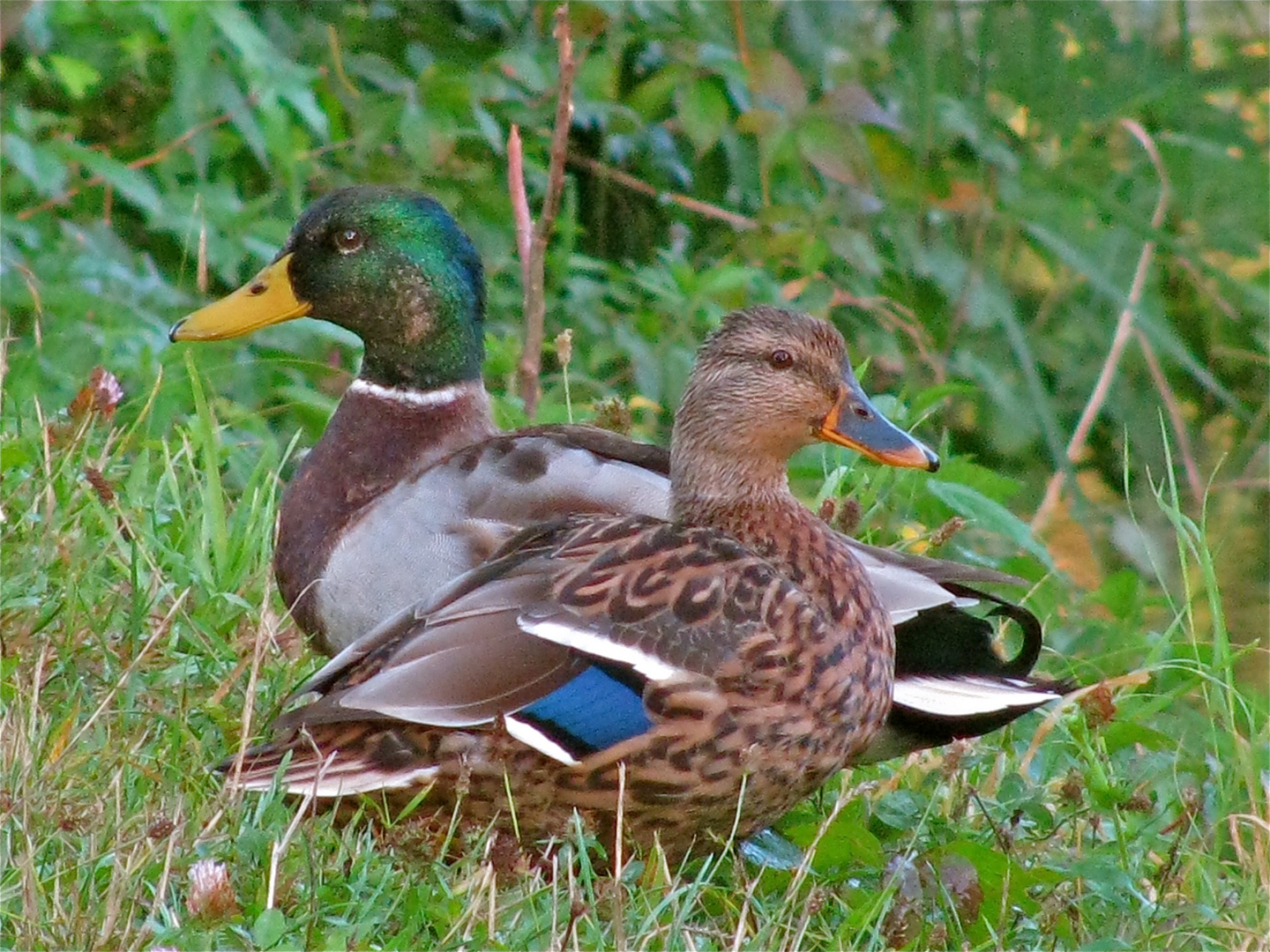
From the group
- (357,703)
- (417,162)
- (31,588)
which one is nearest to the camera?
(357,703)

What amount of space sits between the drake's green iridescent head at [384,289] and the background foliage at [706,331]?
0.25m

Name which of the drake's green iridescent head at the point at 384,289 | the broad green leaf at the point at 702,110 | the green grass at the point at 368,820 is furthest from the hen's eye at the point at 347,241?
the broad green leaf at the point at 702,110

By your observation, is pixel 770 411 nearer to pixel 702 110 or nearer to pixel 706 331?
pixel 706 331

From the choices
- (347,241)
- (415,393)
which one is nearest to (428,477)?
(415,393)

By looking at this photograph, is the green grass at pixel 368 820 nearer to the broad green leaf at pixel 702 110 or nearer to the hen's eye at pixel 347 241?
the hen's eye at pixel 347 241

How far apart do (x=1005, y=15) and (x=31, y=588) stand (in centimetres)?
402

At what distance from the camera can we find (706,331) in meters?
6.07

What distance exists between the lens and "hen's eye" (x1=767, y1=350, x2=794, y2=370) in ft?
12.2

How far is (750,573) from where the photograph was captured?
3.39 metres

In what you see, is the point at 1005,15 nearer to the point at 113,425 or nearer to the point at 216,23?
the point at 216,23

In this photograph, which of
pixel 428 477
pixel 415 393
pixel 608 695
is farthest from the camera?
pixel 415 393

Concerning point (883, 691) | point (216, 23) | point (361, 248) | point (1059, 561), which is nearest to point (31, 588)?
point (361, 248)

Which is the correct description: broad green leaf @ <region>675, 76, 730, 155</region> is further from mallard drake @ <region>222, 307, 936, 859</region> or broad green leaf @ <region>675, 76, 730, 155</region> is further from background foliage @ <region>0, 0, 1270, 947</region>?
mallard drake @ <region>222, 307, 936, 859</region>

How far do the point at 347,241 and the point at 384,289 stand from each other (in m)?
0.14
